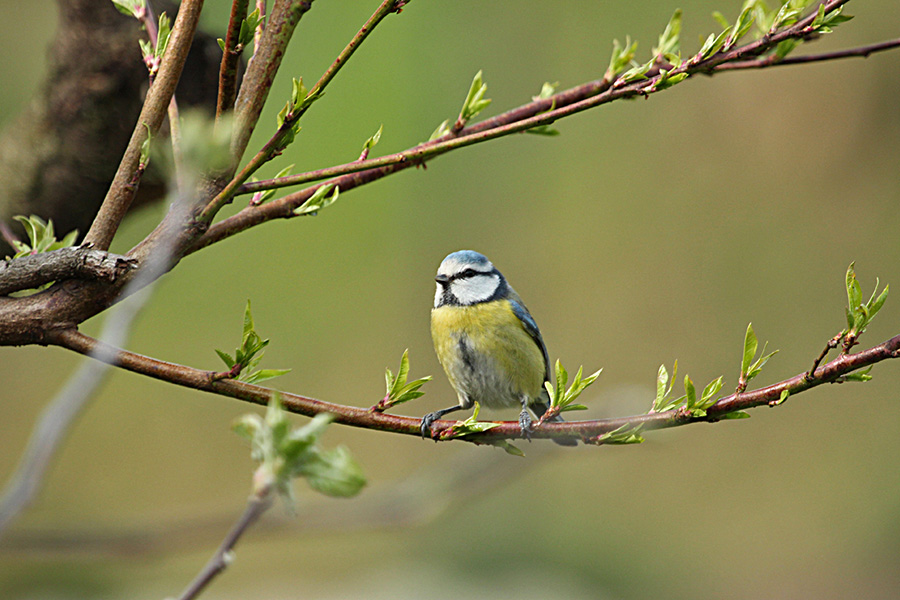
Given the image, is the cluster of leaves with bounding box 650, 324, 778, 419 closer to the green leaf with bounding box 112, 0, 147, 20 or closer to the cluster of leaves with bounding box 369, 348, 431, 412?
the cluster of leaves with bounding box 369, 348, 431, 412

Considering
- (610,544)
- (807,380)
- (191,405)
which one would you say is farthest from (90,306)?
(610,544)

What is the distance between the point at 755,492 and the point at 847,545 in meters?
0.28

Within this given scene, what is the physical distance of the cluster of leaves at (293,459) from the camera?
230mm

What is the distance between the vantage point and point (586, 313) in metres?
2.12

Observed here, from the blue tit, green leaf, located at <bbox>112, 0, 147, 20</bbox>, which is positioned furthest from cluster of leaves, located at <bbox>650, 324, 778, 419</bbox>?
the blue tit

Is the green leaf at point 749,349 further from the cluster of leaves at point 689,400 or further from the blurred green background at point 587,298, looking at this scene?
the blurred green background at point 587,298

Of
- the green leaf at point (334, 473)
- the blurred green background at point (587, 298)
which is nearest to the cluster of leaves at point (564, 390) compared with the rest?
the green leaf at point (334, 473)

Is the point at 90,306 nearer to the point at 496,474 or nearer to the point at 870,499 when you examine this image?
the point at 496,474

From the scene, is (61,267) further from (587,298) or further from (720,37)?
(587,298)

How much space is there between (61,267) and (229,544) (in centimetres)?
28

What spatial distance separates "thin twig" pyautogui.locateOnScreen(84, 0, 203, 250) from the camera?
44 centimetres

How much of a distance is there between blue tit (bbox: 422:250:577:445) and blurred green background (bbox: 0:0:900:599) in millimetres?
818

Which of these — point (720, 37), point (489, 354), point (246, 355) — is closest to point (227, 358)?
point (246, 355)

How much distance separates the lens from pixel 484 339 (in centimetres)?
104
